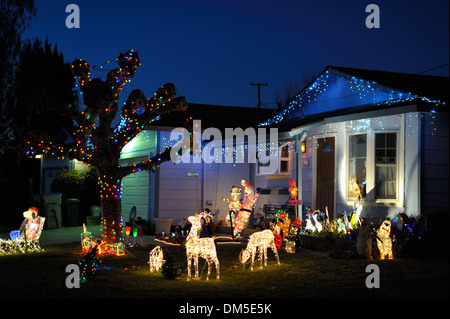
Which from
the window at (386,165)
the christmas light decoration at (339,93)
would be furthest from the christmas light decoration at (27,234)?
the window at (386,165)

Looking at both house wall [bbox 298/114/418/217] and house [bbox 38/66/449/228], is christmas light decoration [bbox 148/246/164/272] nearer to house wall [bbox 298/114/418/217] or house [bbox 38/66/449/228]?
house [bbox 38/66/449/228]

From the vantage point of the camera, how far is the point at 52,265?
466 inches

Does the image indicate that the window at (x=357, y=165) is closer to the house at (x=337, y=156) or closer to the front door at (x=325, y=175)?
the house at (x=337, y=156)

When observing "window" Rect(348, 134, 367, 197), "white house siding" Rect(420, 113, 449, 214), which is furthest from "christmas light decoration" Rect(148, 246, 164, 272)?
"white house siding" Rect(420, 113, 449, 214)

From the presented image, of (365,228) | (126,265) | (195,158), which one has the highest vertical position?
(195,158)

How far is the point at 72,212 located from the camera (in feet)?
72.2

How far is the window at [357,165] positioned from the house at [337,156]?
0.03m

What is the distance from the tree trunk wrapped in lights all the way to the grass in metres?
1.70

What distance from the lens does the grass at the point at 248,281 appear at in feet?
27.9

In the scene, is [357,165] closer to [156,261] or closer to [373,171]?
[373,171]

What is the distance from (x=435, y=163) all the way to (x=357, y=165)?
222cm
